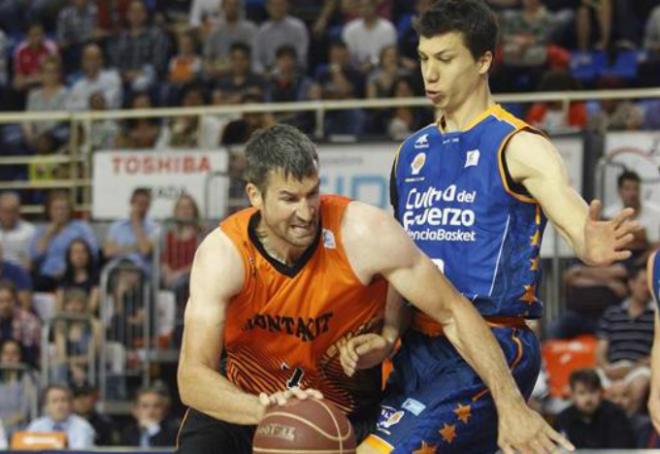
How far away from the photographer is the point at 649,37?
15328 millimetres

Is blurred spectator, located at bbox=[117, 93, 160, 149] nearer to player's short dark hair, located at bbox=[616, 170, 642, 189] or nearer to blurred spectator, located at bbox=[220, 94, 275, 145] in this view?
blurred spectator, located at bbox=[220, 94, 275, 145]

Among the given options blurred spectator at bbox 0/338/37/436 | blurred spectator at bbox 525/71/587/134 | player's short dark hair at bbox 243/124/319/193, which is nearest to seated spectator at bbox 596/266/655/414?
blurred spectator at bbox 525/71/587/134

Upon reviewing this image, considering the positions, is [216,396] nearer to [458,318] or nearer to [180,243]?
[458,318]

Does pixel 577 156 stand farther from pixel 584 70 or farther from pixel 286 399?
pixel 286 399

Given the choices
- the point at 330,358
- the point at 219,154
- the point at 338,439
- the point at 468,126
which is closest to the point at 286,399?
the point at 338,439

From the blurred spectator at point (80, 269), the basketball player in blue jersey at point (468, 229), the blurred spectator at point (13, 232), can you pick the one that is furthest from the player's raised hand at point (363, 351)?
the blurred spectator at point (13, 232)

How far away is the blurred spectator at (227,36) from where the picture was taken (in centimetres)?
1656

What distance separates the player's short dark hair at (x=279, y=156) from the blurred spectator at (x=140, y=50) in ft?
36.4

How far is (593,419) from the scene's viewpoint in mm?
10906

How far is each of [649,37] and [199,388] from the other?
10.2m

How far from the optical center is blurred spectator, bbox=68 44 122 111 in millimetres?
16656

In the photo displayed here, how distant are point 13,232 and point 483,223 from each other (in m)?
9.34

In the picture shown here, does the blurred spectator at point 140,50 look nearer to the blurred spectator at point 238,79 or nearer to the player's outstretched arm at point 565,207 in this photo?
the blurred spectator at point 238,79

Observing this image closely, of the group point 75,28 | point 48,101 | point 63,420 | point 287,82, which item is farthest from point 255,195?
point 75,28
